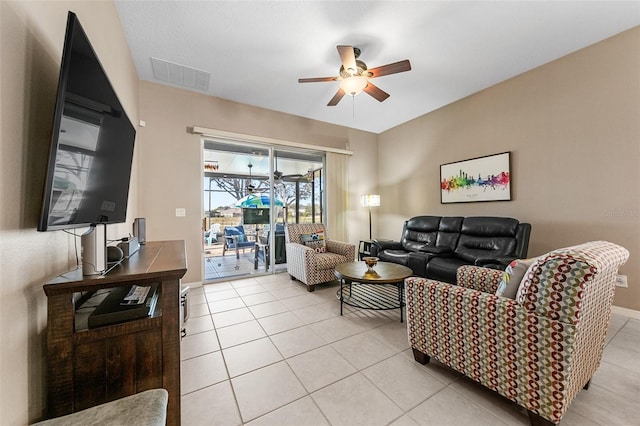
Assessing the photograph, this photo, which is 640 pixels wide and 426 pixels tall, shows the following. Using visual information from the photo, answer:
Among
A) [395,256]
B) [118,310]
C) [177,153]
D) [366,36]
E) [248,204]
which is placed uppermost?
[366,36]

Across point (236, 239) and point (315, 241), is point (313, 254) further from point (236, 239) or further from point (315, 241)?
point (236, 239)

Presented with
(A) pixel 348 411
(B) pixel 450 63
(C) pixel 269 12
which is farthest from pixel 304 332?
(B) pixel 450 63

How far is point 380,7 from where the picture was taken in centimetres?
215

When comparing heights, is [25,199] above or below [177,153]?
below

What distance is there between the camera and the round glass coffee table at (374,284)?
244cm

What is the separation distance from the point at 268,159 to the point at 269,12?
7.91 feet

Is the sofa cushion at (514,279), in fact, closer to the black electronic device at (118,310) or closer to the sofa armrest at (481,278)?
the sofa armrest at (481,278)

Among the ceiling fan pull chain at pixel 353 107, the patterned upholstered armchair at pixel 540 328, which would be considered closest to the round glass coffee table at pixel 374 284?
the patterned upholstered armchair at pixel 540 328

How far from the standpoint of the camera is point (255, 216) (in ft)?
14.2

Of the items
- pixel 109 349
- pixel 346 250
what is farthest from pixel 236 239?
pixel 109 349

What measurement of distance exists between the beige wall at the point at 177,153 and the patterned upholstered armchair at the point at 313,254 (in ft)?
4.73

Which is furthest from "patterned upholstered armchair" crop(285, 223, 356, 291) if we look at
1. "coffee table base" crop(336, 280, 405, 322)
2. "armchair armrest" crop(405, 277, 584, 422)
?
"armchair armrest" crop(405, 277, 584, 422)

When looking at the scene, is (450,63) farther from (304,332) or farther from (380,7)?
(304,332)

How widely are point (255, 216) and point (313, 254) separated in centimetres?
150
